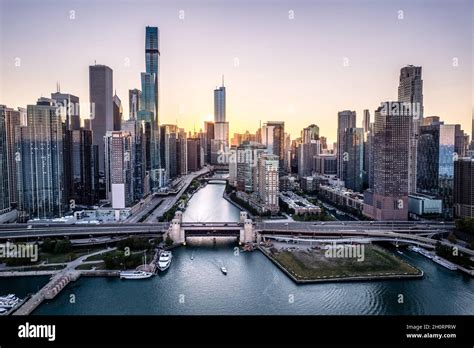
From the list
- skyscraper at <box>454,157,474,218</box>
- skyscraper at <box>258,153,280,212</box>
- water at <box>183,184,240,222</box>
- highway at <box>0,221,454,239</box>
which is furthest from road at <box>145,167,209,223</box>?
skyscraper at <box>454,157,474,218</box>

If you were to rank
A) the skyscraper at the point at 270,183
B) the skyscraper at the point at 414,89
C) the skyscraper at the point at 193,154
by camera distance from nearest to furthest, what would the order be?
1. the skyscraper at the point at 270,183
2. the skyscraper at the point at 414,89
3. the skyscraper at the point at 193,154

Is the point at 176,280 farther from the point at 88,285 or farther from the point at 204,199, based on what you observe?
the point at 204,199

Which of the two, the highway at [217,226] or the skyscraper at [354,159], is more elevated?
the skyscraper at [354,159]

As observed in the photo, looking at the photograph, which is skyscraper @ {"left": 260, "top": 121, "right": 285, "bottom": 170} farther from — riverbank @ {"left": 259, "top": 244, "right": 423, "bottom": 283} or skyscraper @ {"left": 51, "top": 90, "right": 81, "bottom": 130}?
riverbank @ {"left": 259, "top": 244, "right": 423, "bottom": 283}

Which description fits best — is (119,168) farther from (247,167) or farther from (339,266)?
(339,266)

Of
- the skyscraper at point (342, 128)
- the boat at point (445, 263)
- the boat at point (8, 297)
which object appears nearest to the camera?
the boat at point (8, 297)

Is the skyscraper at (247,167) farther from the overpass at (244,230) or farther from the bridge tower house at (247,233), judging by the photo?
the bridge tower house at (247,233)

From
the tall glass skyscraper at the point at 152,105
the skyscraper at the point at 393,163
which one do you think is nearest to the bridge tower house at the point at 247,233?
the skyscraper at the point at 393,163
